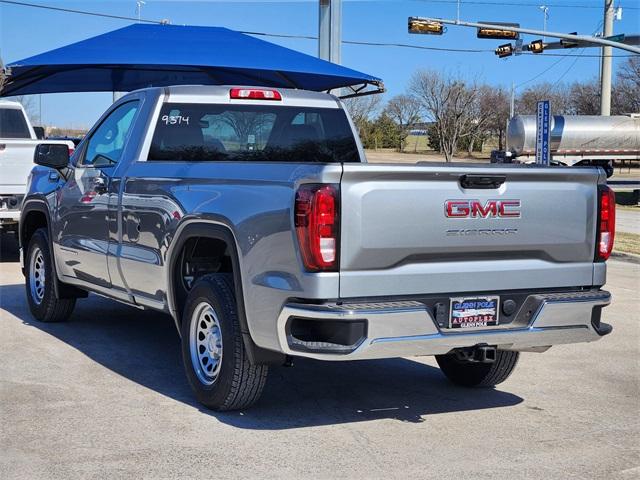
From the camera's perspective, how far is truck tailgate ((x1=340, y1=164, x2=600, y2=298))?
480 centimetres

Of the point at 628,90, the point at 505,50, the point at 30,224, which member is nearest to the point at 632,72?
the point at 628,90

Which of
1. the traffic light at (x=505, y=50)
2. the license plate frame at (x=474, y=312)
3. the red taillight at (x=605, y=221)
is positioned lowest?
the license plate frame at (x=474, y=312)

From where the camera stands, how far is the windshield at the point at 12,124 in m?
14.8

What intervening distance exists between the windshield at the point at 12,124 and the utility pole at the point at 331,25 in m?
5.79

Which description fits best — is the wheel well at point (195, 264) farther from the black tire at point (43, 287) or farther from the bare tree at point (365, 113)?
the bare tree at point (365, 113)

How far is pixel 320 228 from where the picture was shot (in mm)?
4715

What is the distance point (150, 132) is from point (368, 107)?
59.3 meters

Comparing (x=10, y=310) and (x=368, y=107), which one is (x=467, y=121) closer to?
(x=368, y=107)

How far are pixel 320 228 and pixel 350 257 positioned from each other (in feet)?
0.74

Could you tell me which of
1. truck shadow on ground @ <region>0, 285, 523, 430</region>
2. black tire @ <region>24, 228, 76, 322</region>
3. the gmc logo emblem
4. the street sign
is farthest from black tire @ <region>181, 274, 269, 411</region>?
the street sign

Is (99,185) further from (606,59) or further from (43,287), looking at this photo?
(606,59)

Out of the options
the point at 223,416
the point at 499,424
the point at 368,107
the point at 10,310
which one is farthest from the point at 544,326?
the point at 368,107

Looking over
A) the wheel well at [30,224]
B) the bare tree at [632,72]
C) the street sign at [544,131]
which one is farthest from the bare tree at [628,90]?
the wheel well at [30,224]

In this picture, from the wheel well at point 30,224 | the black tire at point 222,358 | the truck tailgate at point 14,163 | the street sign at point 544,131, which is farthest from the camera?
the street sign at point 544,131
